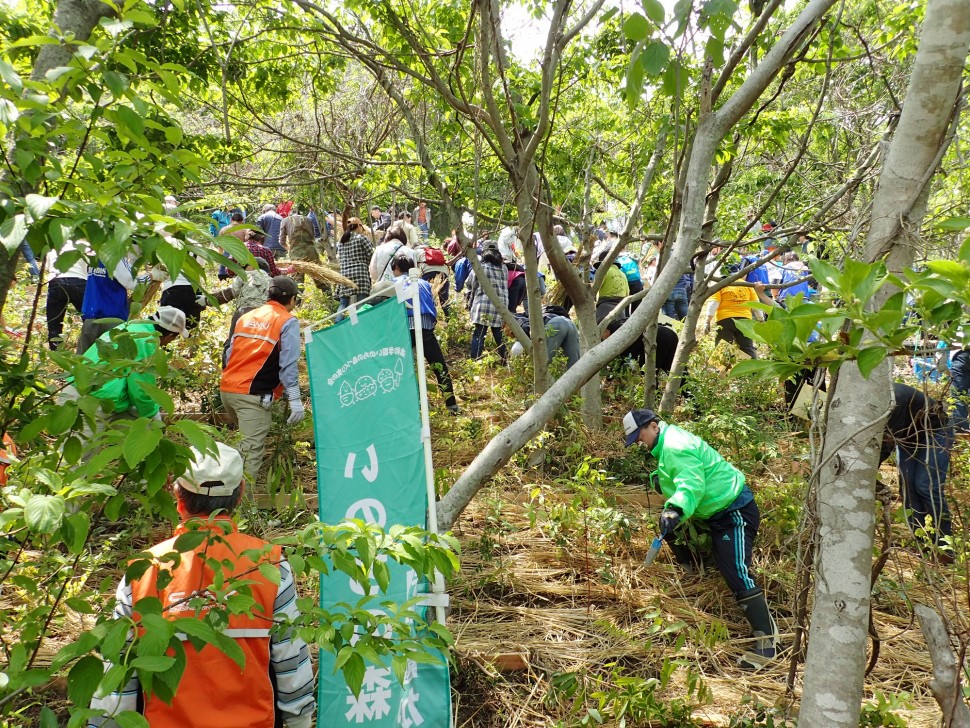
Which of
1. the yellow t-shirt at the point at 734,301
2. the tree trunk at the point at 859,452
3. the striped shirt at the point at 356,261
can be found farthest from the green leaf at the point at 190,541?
the striped shirt at the point at 356,261

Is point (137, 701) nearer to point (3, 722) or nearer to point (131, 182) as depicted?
point (3, 722)

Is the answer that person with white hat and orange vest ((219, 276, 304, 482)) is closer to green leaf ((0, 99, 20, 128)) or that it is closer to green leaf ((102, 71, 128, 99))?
green leaf ((102, 71, 128, 99))

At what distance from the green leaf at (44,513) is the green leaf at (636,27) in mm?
1822

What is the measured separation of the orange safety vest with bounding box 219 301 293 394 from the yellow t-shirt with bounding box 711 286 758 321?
4.94 meters

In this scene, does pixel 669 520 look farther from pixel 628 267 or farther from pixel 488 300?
pixel 628 267

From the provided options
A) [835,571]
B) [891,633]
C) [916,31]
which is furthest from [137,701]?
[916,31]

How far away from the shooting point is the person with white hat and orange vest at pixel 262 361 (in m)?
5.18

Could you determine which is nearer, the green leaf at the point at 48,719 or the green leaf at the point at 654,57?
the green leaf at the point at 48,719

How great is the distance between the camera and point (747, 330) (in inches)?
63.2

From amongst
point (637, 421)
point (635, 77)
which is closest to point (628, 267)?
point (637, 421)

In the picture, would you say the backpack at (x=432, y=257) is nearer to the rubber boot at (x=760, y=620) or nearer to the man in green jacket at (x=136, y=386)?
the man in green jacket at (x=136, y=386)

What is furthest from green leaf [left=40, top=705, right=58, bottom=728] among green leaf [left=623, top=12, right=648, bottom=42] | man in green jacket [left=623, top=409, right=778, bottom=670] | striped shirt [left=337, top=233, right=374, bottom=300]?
striped shirt [left=337, top=233, right=374, bottom=300]

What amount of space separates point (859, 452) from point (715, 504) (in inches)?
88.3

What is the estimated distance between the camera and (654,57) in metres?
1.98
